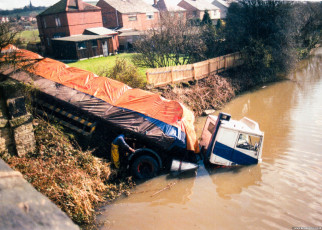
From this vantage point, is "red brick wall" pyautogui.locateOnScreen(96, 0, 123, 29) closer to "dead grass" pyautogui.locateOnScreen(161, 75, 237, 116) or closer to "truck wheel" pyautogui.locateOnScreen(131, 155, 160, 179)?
"dead grass" pyautogui.locateOnScreen(161, 75, 237, 116)

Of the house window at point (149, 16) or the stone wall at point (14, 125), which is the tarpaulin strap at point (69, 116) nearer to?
the stone wall at point (14, 125)

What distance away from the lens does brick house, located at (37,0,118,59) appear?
30.0 m

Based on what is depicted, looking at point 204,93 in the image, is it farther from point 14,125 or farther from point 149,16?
point 149,16

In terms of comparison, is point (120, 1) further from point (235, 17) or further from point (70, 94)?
point (70, 94)

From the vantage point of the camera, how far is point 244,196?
855 centimetres

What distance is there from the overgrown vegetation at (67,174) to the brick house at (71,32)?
23.1m

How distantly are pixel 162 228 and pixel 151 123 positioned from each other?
356 cm

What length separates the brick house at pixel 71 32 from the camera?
30.0m

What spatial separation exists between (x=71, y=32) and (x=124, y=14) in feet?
35.0

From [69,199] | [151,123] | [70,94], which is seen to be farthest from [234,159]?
[70,94]

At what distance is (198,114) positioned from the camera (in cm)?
1543

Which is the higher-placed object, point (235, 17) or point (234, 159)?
Result: point (235, 17)

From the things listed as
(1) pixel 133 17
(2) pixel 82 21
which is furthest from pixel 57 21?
(1) pixel 133 17

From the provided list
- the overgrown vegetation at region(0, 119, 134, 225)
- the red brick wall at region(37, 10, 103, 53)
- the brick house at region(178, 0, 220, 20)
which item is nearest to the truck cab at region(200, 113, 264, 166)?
the overgrown vegetation at region(0, 119, 134, 225)
